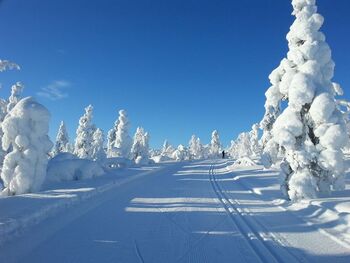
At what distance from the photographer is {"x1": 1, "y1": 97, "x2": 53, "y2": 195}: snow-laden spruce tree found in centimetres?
1884

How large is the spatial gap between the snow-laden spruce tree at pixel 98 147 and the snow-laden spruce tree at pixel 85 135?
Result: 2.30m

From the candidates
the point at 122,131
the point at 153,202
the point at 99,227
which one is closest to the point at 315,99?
the point at 153,202

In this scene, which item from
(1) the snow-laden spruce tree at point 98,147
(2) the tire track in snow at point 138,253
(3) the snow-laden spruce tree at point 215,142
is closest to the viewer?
(2) the tire track in snow at point 138,253

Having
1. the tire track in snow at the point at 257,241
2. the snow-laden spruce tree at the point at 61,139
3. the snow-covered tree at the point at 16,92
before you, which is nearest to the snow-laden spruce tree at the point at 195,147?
the snow-laden spruce tree at the point at 61,139

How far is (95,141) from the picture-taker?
7438 centimetres

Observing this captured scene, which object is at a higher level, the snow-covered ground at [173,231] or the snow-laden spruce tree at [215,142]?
the snow-laden spruce tree at [215,142]

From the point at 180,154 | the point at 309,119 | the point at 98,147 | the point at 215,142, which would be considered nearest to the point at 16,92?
the point at 98,147

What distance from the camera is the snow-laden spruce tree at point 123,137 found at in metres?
70.6

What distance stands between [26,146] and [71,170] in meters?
7.62

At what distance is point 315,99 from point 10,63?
1384cm

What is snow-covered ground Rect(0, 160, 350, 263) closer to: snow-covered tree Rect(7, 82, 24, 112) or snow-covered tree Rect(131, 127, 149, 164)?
snow-covered tree Rect(7, 82, 24, 112)

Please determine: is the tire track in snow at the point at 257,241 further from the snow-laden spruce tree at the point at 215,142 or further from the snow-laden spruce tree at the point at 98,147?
the snow-laden spruce tree at the point at 215,142

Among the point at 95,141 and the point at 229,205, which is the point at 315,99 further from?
the point at 95,141

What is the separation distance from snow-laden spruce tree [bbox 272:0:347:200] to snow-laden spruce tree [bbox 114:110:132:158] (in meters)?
56.4
